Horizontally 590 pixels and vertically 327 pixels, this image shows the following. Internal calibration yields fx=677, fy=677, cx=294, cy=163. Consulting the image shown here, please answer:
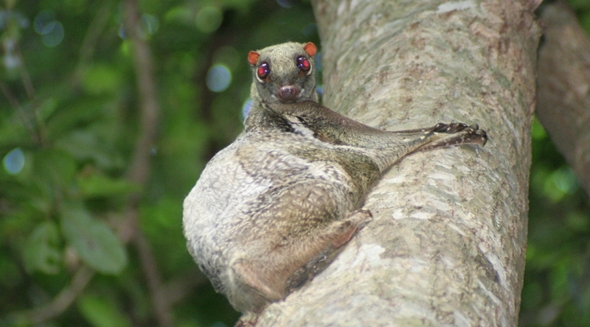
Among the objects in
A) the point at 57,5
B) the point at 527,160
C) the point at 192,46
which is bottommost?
the point at 527,160

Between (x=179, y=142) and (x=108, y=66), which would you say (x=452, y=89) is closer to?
(x=179, y=142)

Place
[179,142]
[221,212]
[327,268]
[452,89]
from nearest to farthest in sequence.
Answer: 1. [327,268]
2. [221,212]
3. [452,89]
4. [179,142]

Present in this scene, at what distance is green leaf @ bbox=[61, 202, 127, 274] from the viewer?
432 cm

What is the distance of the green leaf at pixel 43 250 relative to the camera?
442 centimetres

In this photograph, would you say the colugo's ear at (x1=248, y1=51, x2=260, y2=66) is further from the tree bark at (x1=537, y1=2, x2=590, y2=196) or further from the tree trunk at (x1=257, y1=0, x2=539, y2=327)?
the tree bark at (x1=537, y1=2, x2=590, y2=196)

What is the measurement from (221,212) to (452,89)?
→ 1.40 meters

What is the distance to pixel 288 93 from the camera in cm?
359

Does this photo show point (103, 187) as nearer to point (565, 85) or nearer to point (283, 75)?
point (283, 75)

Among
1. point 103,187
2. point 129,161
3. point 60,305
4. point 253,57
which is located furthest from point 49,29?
point 253,57

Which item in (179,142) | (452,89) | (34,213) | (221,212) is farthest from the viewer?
(179,142)

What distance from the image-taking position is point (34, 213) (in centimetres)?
480

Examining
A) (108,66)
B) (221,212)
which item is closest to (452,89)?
(221,212)

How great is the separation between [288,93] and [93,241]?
1.73 meters

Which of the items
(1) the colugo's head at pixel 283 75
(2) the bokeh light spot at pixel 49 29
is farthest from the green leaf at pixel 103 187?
(2) the bokeh light spot at pixel 49 29
